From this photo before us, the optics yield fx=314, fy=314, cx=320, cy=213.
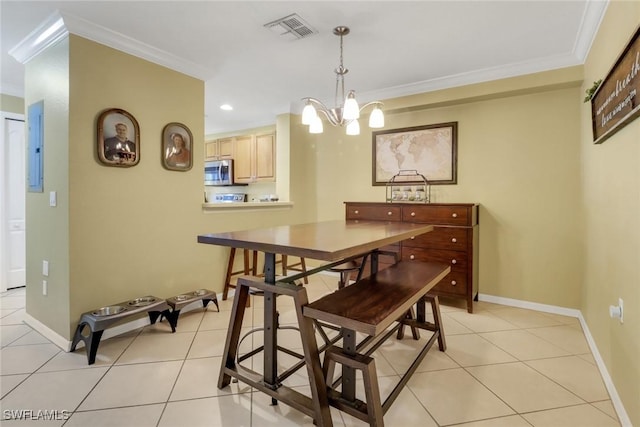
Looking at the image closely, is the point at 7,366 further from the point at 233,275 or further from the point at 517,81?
the point at 517,81

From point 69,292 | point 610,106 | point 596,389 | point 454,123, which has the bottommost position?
point 596,389

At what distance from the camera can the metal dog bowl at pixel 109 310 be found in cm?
232

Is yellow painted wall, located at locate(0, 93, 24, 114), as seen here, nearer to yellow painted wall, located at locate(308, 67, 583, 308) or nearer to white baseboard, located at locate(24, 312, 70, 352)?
white baseboard, located at locate(24, 312, 70, 352)

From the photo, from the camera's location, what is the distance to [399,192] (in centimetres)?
397

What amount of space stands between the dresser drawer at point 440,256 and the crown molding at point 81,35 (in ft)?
9.65

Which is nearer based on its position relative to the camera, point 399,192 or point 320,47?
point 320,47

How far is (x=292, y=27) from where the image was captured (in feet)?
7.92


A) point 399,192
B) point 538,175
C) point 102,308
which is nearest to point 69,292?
point 102,308

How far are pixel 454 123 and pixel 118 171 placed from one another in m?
3.45

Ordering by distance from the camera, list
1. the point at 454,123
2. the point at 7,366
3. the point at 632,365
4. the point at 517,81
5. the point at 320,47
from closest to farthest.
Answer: the point at 632,365
the point at 7,366
the point at 320,47
the point at 517,81
the point at 454,123

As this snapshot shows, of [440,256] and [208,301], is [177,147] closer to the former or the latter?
[208,301]

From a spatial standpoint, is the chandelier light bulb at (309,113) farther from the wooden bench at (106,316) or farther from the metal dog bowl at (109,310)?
the metal dog bowl at (109,310)

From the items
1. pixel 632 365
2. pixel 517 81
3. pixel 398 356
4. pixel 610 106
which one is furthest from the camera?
pixel 517 81

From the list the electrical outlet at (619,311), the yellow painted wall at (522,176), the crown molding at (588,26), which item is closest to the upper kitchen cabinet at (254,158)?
the yellow painted wall at (522,176)
